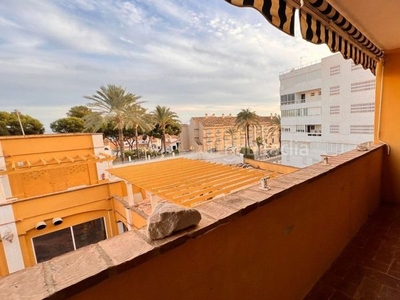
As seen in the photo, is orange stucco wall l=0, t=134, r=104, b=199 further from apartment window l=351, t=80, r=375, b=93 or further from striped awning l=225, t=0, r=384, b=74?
apartment window l=351, t=80, r=375, b=93

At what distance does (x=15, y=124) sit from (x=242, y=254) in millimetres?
22278

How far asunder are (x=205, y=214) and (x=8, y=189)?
9.47 metres

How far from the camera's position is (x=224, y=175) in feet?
18.8

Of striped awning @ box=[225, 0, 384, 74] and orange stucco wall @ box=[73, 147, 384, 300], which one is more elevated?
striped awning @ box=[225, 0, 384, 74]

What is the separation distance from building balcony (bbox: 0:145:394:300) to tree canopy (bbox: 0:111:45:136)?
20599 millimetres

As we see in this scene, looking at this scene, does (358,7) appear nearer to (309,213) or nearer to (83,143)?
(309,213)

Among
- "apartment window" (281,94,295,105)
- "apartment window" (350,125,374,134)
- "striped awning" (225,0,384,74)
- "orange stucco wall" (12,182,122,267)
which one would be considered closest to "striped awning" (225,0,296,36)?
"striped awning" (225,0,384,74)

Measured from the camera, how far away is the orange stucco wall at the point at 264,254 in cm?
70

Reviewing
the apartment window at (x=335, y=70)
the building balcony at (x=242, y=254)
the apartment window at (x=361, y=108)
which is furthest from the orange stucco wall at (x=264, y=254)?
the apartment window at (x=335, y=70)

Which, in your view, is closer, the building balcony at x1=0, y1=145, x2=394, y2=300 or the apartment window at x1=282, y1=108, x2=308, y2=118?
the building balcony at x1=0, y1=145, x2=394, y2=300

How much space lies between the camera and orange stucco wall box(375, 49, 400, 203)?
117 inches

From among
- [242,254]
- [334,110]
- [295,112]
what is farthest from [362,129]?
[242,254]

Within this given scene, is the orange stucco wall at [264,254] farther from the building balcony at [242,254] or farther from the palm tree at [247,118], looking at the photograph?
the palm tree at [247,118]

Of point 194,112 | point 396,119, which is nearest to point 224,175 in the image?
point 396,119
